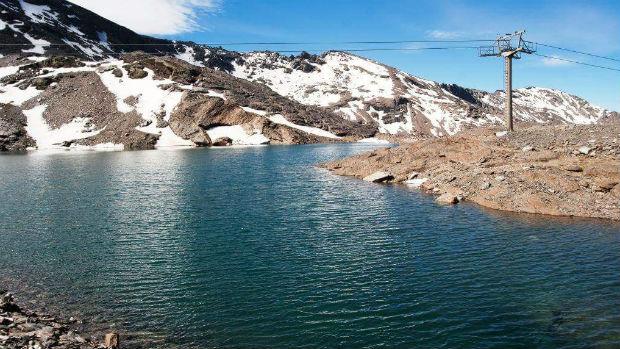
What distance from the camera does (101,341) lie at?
714 inches

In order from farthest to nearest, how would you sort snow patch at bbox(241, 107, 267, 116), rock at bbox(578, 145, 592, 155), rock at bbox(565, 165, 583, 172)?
snow patch at bbox(241, 107, 267, 116) → rock at bbox(578, 145, 592, 155) → rock at bbox(565, 165, 583, 172)

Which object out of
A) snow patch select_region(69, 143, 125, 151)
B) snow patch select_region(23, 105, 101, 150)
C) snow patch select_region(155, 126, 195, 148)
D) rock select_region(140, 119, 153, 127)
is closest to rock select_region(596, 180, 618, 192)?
snow patch select_region(155, 126, 195, 148)

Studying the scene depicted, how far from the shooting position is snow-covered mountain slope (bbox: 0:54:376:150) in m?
→ 152

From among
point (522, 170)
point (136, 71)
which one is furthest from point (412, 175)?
point (136, 71)

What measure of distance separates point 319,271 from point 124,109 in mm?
156441

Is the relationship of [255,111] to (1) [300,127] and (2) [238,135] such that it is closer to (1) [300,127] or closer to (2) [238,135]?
(2) [238,135]

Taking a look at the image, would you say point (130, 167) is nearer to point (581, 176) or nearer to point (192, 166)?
point (192, 166)

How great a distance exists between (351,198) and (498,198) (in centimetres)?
1588

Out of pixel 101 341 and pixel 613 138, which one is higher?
pixel 613 138

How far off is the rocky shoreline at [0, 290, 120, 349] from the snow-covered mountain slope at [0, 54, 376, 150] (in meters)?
136

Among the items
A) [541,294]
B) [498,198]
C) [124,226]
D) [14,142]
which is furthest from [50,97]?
[541,294]

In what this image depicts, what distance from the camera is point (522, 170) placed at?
4747cm

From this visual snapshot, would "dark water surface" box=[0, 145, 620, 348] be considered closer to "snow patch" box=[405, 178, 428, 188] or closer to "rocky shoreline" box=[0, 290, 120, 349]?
"rocky shoreline" box=[0, 290, 120, 349]

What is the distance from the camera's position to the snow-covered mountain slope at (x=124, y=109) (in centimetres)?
15175
